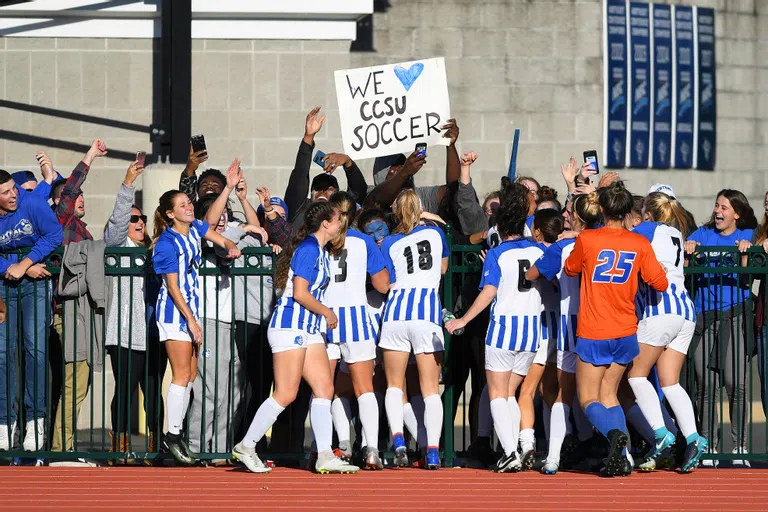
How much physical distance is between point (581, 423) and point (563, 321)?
81cm

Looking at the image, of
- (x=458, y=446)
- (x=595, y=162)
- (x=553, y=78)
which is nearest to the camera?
(x=595, y=162)

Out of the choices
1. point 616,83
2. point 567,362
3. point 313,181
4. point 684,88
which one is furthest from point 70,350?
point 684,88

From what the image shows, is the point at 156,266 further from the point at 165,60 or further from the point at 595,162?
the point at 165,60

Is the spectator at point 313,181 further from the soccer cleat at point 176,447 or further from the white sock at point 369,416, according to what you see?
the soccer cleat at point 176,447

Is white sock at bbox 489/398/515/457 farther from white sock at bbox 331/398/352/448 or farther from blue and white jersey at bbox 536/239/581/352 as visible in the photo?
white sock at bbox 331/398/352/448

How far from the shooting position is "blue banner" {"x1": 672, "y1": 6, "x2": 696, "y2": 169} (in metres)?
15.7

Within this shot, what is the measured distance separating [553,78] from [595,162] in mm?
4193

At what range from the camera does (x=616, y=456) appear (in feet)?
30.9

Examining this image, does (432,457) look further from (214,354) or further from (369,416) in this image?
(214,354)

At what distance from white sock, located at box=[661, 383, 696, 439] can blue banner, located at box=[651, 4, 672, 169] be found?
6269mm

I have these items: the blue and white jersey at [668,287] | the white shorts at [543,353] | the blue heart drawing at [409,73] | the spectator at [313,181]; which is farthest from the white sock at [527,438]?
the blue heart drawing at [409,73]

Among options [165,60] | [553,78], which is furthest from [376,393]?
[553,78]

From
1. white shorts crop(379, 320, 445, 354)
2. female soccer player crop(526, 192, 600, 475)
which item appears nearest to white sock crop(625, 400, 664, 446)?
female soccer player crop(526, 192, 600, 475)

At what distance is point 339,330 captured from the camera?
977 cm
